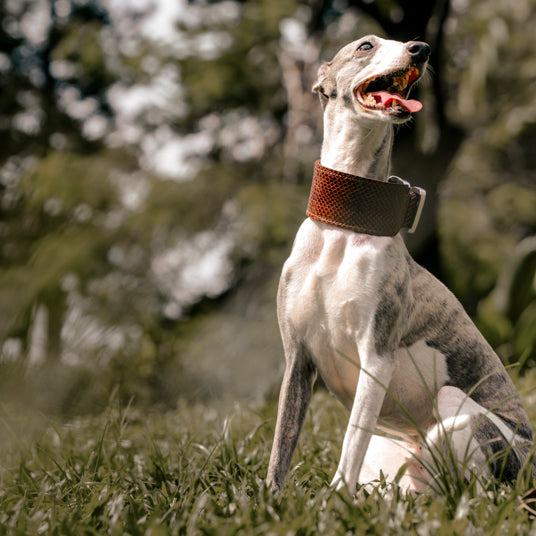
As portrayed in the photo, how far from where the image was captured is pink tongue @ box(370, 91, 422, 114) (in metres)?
1.94

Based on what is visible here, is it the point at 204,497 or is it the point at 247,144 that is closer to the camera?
the point at 204,497

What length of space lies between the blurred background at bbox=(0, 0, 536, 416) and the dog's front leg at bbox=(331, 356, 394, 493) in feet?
2.85

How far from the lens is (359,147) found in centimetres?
213

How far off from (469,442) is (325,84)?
1.35 metres

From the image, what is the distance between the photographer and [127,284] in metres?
1.25

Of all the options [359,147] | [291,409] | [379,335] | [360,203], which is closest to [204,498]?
[291,409]

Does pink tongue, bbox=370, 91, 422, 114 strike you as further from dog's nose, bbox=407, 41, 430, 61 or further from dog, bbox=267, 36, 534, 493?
dog's nose, bbox=407, 41, 430, 61

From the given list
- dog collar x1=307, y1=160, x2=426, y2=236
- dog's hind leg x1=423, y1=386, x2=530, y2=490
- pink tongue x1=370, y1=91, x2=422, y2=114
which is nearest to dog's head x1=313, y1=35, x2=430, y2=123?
pink tongue x1=370, y1=91, x2=422, y2=114

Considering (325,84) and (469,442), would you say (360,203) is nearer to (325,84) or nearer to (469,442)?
(325,84)

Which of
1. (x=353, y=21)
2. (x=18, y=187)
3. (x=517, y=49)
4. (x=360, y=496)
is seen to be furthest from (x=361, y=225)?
(x=517, y=49)

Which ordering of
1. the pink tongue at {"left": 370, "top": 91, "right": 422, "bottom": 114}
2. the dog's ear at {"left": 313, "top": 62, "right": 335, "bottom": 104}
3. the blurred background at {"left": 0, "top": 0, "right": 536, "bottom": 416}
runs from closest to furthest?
1. the pink tongue at {"left": 370, "top": 91, "right": 422, "bottom": 114}
2. the dog's ear at {"left": 313, "top": 62, "right": 335, "bottom": 104}
3. the blurred background at {"left": 0, "top": 0, "right": 536, "bottom": 416}

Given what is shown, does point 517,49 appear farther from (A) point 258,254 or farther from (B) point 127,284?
(B) point 127,284

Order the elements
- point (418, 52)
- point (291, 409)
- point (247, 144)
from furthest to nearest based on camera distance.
A: point (247, 144), point (291, 409), point (418, 52)

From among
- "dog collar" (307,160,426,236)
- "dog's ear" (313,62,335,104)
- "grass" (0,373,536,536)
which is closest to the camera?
"grass" (0,373,536,536)
